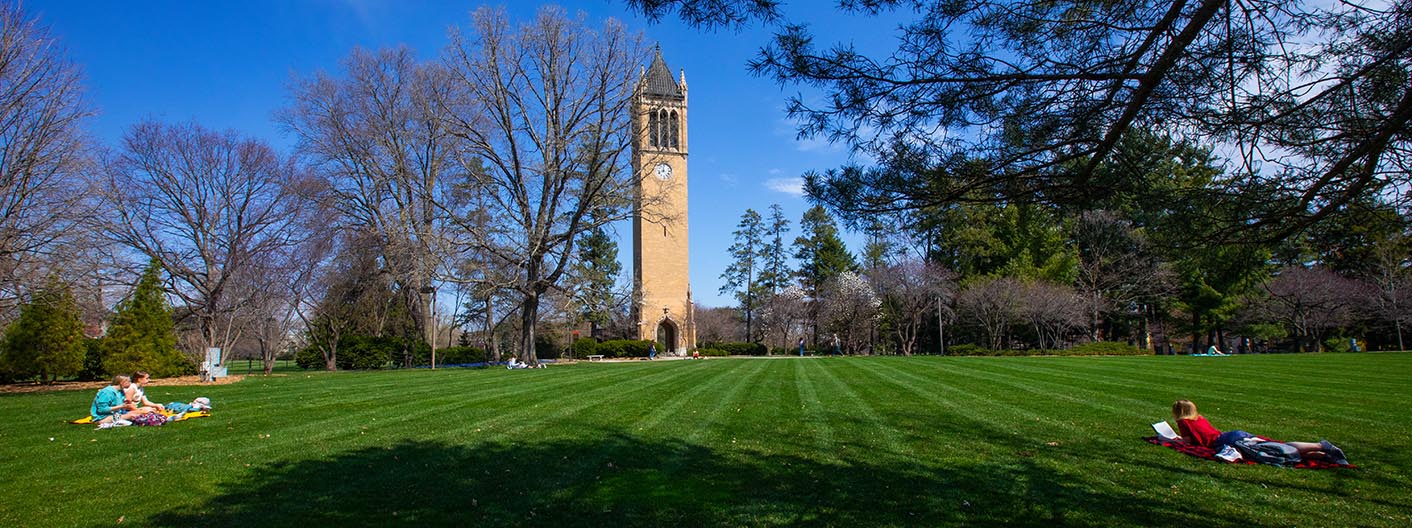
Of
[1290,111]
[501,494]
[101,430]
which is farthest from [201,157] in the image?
[1290,111]

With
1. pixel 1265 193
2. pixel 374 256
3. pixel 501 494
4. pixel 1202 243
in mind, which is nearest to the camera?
pixel 1265 193

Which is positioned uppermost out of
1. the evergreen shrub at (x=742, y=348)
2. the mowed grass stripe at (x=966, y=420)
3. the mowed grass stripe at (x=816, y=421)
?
the mowed grass stripe at (x=816, y=421)

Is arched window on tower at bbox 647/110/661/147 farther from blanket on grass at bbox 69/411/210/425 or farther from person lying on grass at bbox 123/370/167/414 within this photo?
person lying on grass at bbox 123/370/167/414

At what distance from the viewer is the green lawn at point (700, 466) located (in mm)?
4996

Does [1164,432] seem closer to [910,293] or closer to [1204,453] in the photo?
[1204,453]

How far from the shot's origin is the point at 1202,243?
5062 millimetres

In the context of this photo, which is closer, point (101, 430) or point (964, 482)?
point (964, 482)

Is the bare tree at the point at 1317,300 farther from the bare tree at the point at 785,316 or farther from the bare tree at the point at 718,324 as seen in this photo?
the bare tree at the point at 718,324

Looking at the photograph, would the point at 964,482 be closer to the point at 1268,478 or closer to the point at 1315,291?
the point at 1268,478

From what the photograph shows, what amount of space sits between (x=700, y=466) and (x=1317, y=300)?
1598 inches

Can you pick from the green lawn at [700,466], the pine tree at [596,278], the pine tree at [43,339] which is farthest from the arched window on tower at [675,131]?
the green lawn at [700,466]

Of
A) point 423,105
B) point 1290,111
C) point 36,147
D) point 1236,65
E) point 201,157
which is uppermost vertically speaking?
point 423,105

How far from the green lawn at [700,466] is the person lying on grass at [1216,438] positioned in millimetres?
228

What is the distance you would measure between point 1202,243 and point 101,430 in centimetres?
1148
